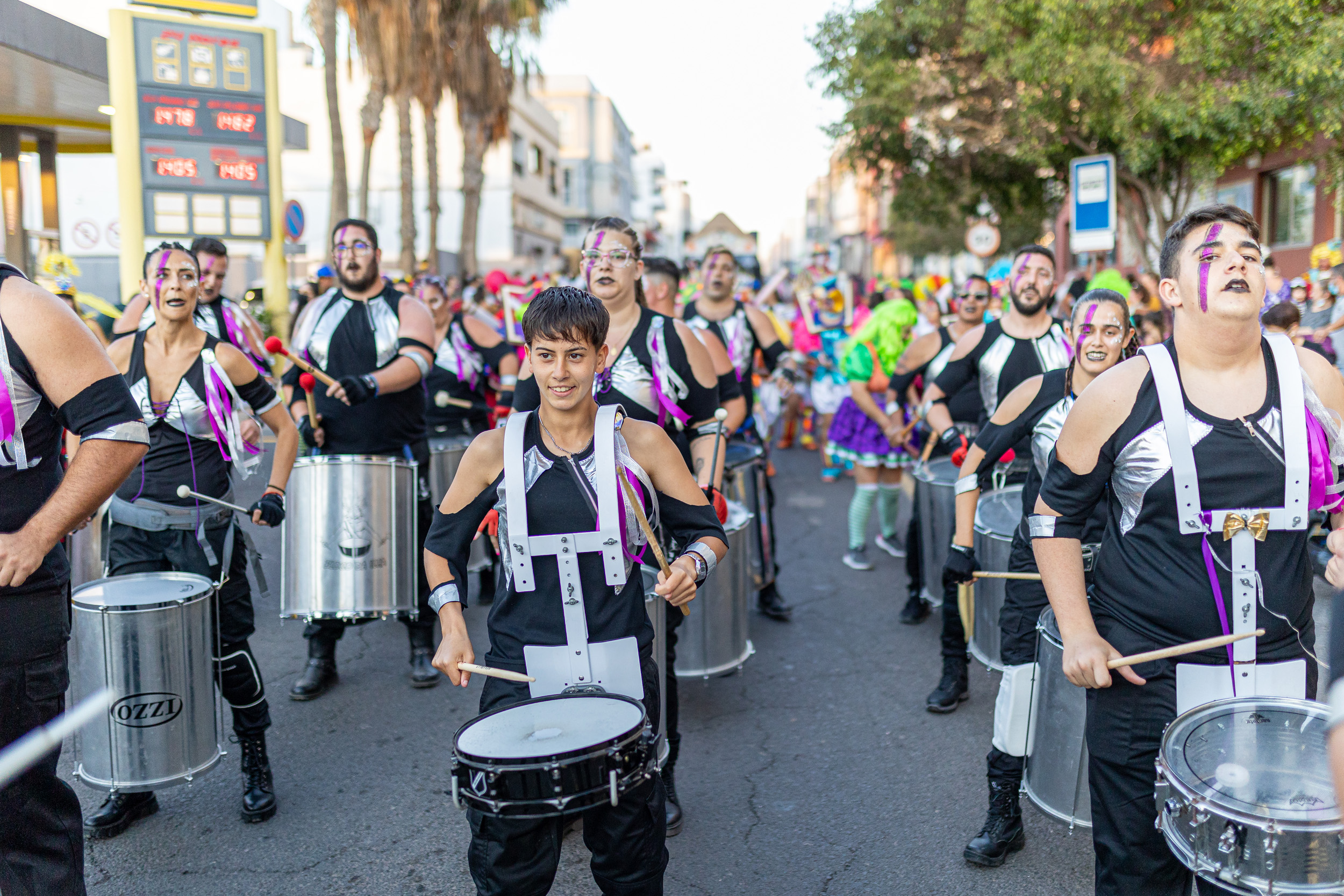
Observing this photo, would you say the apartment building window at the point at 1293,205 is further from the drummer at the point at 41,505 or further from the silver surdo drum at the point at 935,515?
the drummer at the point at 41,505

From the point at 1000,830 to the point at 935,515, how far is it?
2076mm

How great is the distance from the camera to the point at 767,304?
1433 centimetres

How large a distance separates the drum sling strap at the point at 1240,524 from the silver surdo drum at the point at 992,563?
68.8 inches

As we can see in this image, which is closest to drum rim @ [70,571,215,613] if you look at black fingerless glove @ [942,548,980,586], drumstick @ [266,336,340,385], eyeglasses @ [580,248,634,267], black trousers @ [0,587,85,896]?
black trousers @ [0,587,85,896]

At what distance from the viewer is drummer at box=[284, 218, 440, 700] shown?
5.25 metres

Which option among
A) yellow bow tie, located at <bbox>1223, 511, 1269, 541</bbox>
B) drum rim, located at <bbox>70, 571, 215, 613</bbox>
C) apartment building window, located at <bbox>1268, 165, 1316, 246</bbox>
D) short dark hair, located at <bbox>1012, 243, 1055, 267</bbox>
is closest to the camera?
yellow bow tie, located at <bbox>1223, 511, 1269, 541</bbox>

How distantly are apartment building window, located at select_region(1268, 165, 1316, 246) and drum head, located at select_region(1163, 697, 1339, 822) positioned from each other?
17.0 metres

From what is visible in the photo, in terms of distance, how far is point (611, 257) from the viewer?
4.19 m

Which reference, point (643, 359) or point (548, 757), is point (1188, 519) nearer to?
point (548, 757)

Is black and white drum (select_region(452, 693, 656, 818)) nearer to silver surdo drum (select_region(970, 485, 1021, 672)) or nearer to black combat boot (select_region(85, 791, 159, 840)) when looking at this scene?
black combat boot (select_region(85, 791, 159, 840))

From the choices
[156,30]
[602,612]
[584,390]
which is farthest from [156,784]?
[156,30]

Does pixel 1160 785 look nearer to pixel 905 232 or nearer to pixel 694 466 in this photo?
pixel 694 466

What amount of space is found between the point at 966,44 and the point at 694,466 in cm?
1387

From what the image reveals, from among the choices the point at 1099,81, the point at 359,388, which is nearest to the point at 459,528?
the point at 359,388
